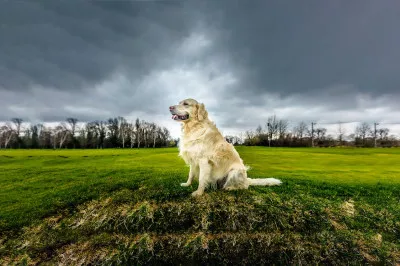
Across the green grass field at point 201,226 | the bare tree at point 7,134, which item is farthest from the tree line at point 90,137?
the green grass field at point 201,226

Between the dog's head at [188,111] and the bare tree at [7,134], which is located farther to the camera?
the bare tree at [7,134]

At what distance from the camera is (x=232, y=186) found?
25.6 feet

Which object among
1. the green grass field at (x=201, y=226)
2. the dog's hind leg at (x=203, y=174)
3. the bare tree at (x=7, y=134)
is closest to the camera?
the green grass field at (x=201, y=226)

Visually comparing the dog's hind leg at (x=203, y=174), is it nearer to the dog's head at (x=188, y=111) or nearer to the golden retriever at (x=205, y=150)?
the golden retriever at (x=205, y=150)

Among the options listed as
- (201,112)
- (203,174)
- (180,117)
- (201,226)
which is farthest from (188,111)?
(201,226)

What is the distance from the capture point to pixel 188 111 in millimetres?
7480

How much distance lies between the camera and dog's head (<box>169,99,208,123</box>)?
7.43 metres

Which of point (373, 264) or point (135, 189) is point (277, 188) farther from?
point (135, 189)

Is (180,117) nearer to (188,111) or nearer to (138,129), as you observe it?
(188,111)

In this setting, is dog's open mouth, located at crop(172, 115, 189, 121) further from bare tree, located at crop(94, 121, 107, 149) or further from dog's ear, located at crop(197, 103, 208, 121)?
bare tree, located at crop(94, 121, 107, 149)

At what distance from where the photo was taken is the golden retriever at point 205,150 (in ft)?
23.6

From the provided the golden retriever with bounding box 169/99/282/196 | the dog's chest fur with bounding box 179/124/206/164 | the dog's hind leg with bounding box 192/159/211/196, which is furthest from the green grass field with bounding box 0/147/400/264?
the dog's chest fur with bounding box 179/124/206/164

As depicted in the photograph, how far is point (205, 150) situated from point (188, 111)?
1284 mm

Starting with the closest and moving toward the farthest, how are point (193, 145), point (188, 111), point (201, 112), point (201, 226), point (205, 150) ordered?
point (201, 226) → point (205, 150) → point (193, 145) → point (188, 111) → point (201, 112)
